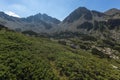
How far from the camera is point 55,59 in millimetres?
66562

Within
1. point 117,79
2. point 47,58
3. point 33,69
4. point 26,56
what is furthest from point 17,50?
point 117,79

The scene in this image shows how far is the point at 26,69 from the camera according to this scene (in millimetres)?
49219

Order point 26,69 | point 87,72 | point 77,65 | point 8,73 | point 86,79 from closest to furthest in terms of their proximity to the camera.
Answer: point 8,73
point 26,69
point 86,79
point 87,72
point 77,65

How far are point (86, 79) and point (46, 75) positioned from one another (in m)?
12.6

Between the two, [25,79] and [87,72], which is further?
[87,72]

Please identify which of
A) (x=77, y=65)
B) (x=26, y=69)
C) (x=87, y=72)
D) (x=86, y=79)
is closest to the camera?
(x=26, y=69)

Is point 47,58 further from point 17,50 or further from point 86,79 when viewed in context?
point 86,79

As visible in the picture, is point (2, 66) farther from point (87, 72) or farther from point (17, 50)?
point (87, 72)

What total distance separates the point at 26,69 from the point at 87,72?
21.3 m

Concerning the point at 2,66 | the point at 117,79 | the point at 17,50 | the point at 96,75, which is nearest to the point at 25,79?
the point at 2,66

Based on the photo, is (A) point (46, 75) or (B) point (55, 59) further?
(B) point (55, 59)

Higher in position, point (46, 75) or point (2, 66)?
point (2, 66)

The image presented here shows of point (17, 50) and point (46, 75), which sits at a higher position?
point (17, 50)

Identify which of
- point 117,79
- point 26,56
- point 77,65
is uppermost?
point 26,56
